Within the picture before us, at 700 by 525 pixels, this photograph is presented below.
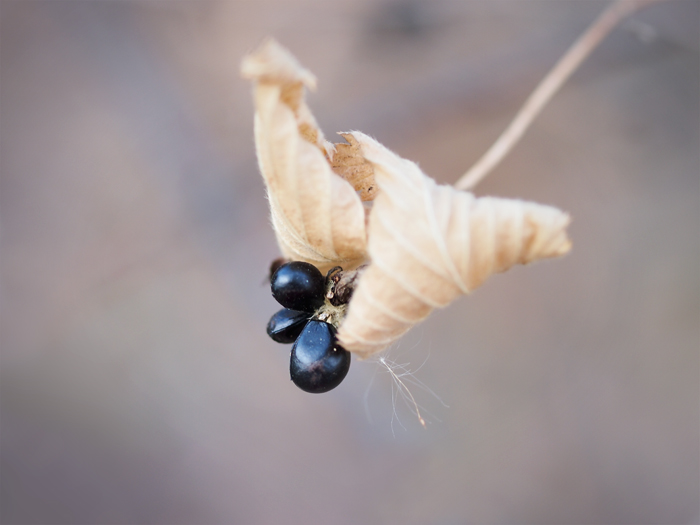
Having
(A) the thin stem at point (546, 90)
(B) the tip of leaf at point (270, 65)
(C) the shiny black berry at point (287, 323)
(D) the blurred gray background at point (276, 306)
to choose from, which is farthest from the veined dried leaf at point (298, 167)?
Result: (D) the blurred gray background at point (276, 306)

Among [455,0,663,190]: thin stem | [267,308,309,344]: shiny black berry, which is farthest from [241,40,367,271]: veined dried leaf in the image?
[455,0,663,190]: thin stem

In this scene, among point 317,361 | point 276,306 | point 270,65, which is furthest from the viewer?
point 276,306

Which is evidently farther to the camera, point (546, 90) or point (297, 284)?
point (546, 90)

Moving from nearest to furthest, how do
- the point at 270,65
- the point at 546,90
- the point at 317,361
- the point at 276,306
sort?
the point at 270,65
the point at 317,361
the point at 546,90
the point at 276,306

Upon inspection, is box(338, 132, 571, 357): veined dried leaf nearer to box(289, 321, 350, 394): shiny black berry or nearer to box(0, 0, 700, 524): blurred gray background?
box(289, 321, 350, 394): shiny black berry

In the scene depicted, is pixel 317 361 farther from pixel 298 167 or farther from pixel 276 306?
pixel 276 306

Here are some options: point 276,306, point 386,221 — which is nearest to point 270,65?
point 386,221

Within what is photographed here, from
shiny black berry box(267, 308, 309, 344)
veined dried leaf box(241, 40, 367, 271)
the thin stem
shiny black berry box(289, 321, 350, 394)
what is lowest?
shiny black berry box(289, 321, 350, 394)
